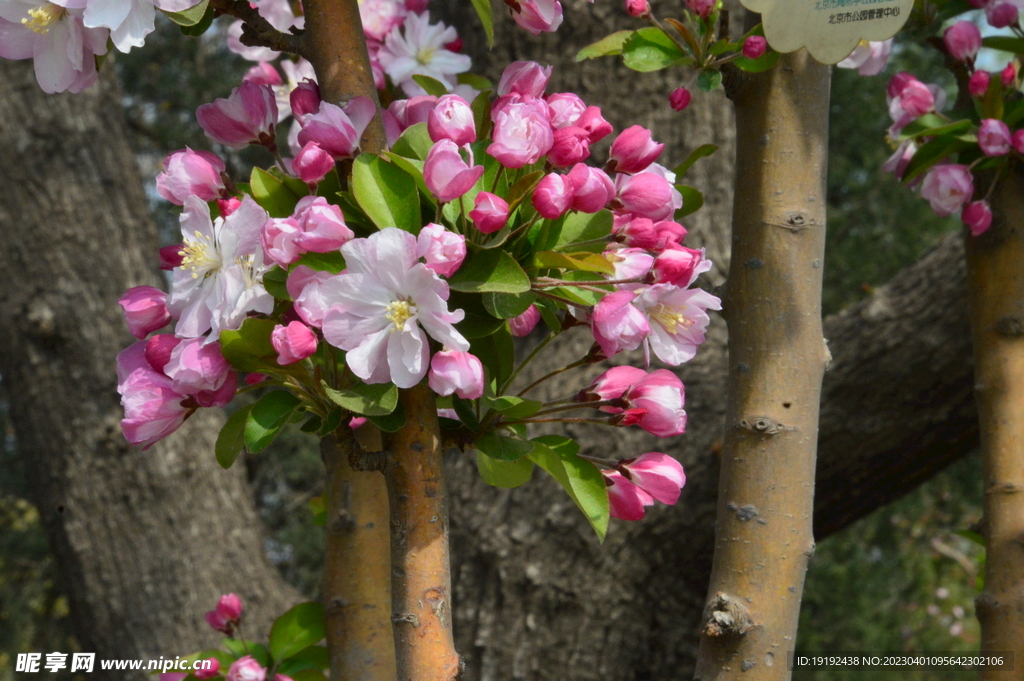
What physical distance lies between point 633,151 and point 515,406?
0.24 metres

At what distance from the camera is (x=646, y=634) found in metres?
1.60

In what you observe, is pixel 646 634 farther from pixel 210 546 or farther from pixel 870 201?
pixel 870 201

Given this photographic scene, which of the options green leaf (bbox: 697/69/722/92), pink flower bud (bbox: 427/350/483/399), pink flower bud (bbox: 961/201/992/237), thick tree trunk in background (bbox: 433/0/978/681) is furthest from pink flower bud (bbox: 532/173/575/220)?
thick tree trunk in background (bbox: 433/0/978/681)

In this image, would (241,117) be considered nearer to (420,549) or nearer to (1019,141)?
(420,549)

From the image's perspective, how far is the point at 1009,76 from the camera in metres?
1.15


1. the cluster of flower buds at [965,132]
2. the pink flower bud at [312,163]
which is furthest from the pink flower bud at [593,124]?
the cluster of flower buds at [965,132]

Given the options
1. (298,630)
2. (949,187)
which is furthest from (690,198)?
(298,630)

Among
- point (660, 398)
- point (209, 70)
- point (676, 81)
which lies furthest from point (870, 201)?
point (660, 398)

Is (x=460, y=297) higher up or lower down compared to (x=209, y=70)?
higher up

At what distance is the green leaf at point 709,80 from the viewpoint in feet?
3.15

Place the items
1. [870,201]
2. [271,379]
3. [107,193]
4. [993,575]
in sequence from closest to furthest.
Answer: [271,379] → [993,575] → [107,193] → [870,201]

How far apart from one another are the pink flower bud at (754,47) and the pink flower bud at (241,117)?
0.50 metres

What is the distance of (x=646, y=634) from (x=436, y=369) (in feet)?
3.79

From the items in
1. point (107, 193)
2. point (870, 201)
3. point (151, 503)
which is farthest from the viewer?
point (870, 201)
